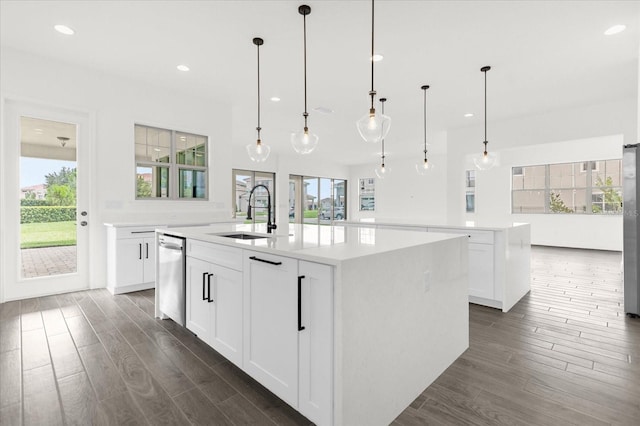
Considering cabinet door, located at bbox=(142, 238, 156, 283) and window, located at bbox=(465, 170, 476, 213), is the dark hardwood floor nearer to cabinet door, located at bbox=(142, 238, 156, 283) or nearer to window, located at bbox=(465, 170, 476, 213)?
cabinet door, located at bbox=(142, 238, 156, 283)

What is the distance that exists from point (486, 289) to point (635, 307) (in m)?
1.29

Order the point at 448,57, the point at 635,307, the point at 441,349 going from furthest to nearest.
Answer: the point at 448,57 < the point at 635,307 < the point at 441,349

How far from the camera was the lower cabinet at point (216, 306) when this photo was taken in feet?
6.26

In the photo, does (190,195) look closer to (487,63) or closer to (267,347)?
(267,347)

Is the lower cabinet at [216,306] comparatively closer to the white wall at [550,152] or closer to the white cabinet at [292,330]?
the white cabinet at [292,330]

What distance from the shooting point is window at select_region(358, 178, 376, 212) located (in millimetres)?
11945

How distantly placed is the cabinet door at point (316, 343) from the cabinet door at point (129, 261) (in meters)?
3.22

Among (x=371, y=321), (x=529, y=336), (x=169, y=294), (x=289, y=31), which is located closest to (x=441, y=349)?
(x=371, y=321)

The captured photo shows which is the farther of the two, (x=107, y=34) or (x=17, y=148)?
(x=17, y=148)

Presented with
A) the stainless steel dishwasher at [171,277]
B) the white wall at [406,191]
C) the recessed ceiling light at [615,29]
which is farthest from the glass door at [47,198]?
the white wall at [406,191]

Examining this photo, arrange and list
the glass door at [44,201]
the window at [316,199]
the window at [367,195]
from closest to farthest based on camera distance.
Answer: the glass door at [44,201]
the window at [316,199]
the window at [367,195]

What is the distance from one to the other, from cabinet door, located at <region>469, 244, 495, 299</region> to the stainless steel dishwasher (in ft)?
9.44

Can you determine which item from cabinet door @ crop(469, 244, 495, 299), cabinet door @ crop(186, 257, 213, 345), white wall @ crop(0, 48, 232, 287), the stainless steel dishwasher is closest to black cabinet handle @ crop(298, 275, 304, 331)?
cabinet door @ crop(186, 257, 213, 345)

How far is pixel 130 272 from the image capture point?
150 inches
